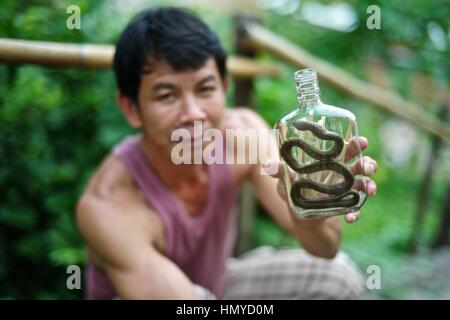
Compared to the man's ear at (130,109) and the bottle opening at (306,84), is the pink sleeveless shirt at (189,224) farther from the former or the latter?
the bottle opening at (306,84)

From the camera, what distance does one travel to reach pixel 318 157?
1.28 m

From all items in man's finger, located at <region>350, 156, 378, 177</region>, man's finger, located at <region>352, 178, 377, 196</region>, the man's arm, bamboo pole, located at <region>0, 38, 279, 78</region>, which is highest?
bamboo pole, located at <region>0, 38, 279, 78</region>

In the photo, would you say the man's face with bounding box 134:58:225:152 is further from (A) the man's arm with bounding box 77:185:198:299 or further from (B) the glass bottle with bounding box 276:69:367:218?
(B) the glass bottle with bounding box 276:69:367:218

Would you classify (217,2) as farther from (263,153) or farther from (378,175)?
(263,153)

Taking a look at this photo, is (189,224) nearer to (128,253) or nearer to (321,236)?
(128,253)

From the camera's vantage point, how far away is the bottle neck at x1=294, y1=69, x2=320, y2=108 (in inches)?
52.1

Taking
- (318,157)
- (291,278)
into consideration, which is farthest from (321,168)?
(291,278)

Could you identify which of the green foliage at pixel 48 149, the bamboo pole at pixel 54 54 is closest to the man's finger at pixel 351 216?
the bamboo pole at pixel 54 54

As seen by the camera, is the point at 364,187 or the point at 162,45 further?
the point at 162,45

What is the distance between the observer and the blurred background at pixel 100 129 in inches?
106

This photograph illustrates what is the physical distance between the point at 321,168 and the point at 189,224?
0.88m

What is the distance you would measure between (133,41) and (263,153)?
2.20ft

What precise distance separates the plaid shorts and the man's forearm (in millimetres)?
397

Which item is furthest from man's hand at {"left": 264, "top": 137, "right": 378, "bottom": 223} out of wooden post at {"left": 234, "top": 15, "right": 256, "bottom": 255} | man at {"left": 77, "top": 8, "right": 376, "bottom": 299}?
wooden post at {"left": 234, "top": 15, "right": 256, "bottom": 255}
